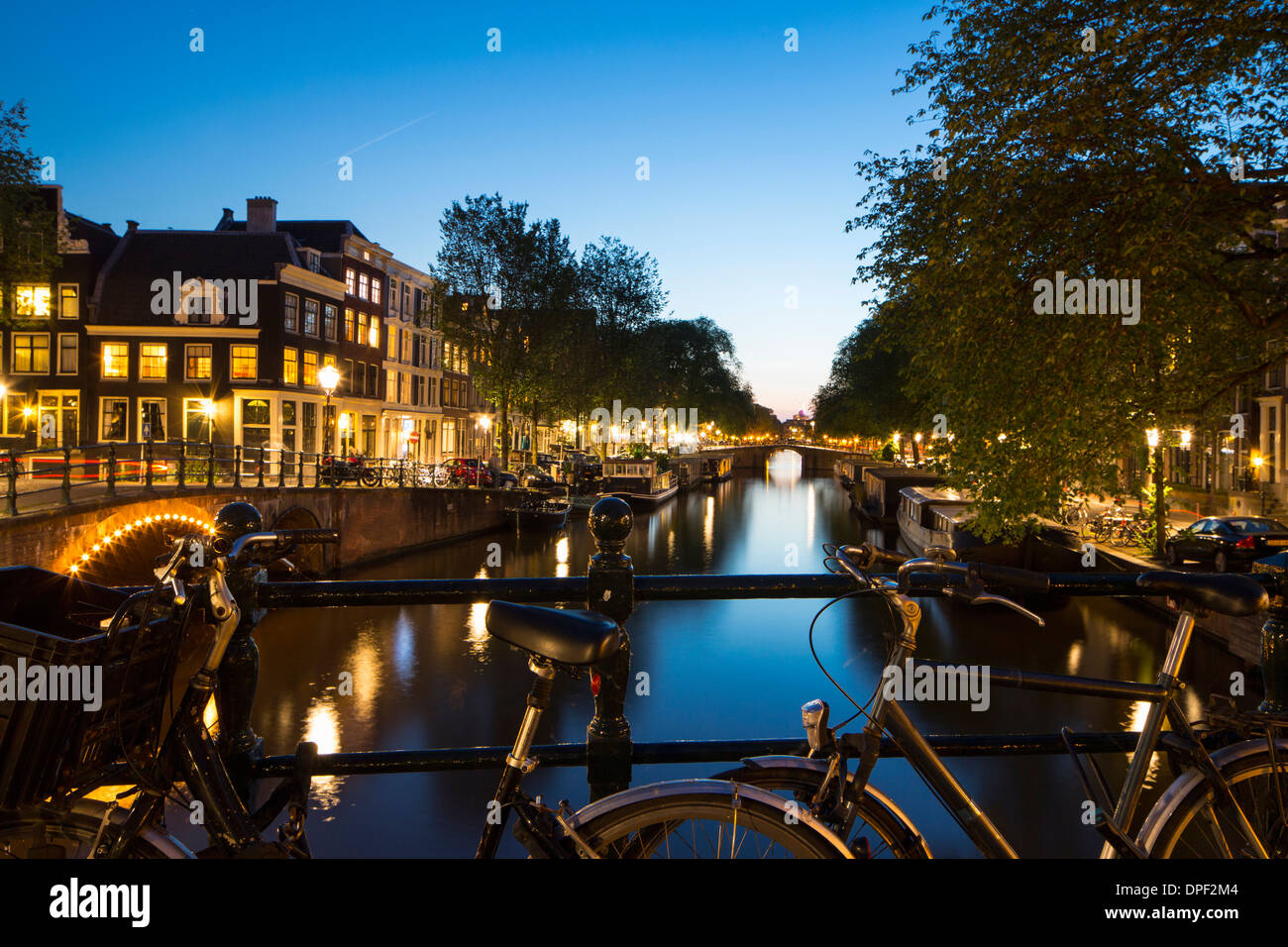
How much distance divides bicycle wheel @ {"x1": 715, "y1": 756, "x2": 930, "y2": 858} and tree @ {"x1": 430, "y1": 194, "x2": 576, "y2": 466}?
37.7m

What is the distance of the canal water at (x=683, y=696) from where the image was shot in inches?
426

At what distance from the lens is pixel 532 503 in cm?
3653

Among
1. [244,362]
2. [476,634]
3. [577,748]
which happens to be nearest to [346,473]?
[244,362]

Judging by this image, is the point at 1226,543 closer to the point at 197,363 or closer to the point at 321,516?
the point at 321,516

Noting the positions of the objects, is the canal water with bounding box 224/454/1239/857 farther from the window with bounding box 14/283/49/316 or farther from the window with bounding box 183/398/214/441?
the window with bounding box 14/283/49/316

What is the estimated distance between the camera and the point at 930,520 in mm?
30859

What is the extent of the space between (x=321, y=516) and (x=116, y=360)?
1479 cm

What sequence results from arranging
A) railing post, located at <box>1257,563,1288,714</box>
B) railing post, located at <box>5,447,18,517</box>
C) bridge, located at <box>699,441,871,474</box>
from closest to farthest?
1. railing post, located at <box>1257,563,1288,714</box>
2. railing post, located at <box>5,447,18,517</box>
3. bridge, located at <box>699,441,871,474</box>

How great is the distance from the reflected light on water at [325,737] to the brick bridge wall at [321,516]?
383 centimetres

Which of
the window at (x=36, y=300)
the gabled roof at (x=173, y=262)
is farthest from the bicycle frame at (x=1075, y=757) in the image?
the gabled roof at (x=173, y=262)

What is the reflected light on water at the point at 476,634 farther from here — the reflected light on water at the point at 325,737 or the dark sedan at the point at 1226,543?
the dark sedan at the point at 1226,543

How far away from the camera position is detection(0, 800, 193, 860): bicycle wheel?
1.93 m

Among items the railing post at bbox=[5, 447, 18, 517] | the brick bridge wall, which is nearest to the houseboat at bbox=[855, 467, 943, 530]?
the brick bridge wall
